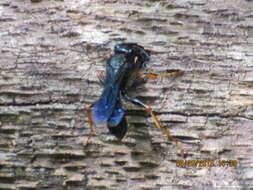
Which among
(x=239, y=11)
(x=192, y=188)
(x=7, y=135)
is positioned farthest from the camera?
(x=239, y=11)

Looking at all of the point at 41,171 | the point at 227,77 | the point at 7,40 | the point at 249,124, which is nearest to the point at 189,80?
the point at 227,77

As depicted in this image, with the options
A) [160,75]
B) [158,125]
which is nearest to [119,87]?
[160,75]

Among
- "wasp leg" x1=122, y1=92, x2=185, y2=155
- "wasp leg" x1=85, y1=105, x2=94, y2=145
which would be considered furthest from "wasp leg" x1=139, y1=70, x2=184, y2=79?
"wasp leg" x1=85, y1=105, x2=94, y2=145

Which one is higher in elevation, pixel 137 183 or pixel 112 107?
pixel 112 107

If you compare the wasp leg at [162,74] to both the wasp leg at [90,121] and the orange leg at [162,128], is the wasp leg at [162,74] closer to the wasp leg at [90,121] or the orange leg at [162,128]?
the orange leg at [162,128]

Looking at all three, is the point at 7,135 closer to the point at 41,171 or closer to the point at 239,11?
the point at 41,171

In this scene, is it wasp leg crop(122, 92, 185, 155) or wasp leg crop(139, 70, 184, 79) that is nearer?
wasp leg crop(122, 92, 185, 155)
